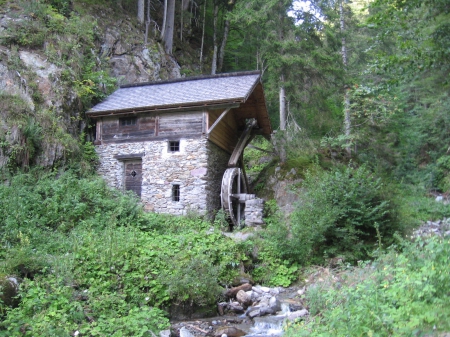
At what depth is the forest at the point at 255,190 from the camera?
4992 mm

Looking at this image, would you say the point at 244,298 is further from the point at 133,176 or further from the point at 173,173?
the point at 133,176

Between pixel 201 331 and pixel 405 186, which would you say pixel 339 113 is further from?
pixel 201 331

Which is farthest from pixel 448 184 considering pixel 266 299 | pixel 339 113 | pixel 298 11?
pixel 266 299

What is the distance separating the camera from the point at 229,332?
19.5ft

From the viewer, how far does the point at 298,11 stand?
596 inches

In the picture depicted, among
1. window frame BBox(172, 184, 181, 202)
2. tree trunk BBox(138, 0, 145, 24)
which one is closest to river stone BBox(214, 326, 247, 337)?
window frame BBox(172, 184, 181, 202)

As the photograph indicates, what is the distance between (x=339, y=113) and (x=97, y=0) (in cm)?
1368

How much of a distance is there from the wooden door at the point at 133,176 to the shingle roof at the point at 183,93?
1.94m

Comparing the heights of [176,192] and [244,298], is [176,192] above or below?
above

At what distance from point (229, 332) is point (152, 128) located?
8.33m

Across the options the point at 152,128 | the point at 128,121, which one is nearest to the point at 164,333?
the point at 152,128

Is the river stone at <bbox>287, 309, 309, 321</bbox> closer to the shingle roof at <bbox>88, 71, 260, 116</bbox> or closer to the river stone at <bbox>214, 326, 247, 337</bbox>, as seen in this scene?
the river stone at <bbox>214, 326, 247, 337</bbox>

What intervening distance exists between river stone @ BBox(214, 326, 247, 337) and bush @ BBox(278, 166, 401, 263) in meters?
3.34

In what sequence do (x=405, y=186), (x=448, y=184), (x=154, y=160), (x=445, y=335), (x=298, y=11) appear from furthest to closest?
(x=405, y=186), (x=448, y=184), (x=298, y=11), (x=154, y=160), (x=445, y=335)
